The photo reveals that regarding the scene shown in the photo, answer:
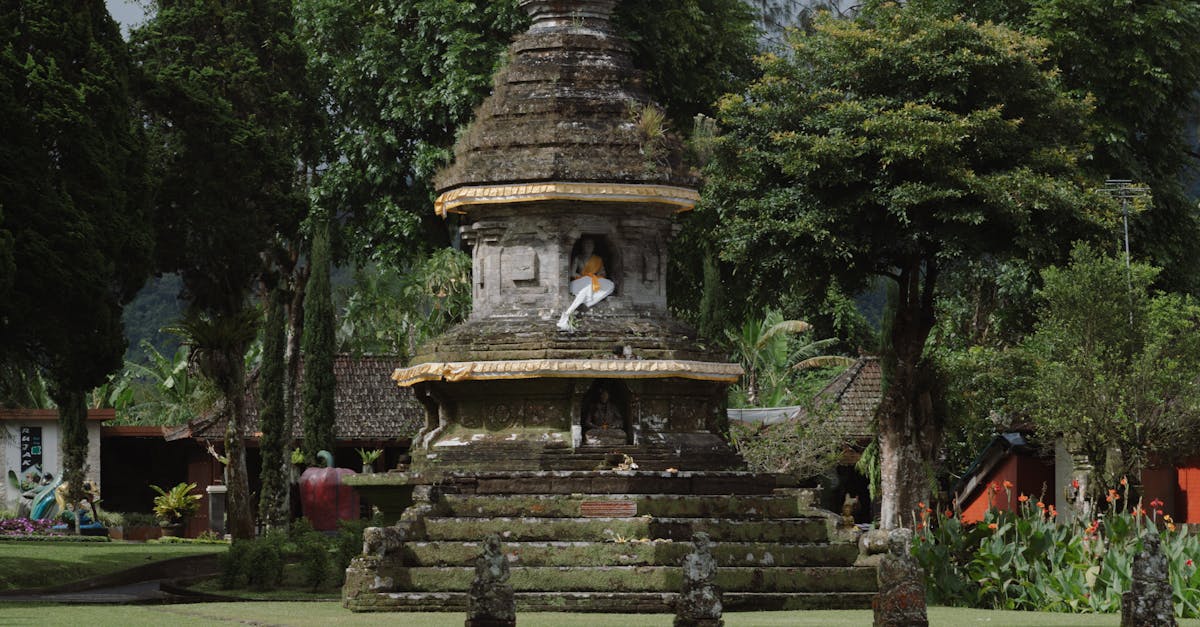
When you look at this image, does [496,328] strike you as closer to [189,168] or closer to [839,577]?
[839,577]

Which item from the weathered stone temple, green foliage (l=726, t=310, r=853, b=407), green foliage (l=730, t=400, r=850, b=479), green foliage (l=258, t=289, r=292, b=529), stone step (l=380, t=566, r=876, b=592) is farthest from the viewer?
green foliage (l=726, t=310, r=853, b=407)

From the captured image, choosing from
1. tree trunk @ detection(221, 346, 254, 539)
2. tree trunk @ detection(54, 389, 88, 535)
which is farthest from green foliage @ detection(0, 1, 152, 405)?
tree trunk @ detection(54, 389, 88, 535)

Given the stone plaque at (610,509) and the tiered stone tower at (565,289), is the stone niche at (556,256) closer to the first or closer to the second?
the tiered stone tower at (565,289)

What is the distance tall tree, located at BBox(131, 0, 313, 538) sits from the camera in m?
39.6

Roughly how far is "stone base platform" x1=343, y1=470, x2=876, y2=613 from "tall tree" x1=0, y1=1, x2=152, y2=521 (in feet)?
23.3

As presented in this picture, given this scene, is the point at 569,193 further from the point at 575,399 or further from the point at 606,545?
the point at 606,545

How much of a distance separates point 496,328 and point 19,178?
24.9 feet

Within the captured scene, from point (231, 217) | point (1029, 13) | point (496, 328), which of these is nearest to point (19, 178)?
point (496, 328)

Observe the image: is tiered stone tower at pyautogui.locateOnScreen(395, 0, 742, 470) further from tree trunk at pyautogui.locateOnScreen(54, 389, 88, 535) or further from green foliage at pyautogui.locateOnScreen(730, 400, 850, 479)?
tree trunk at pyautogui.locateOnScreen(54, 389, 88, 535)

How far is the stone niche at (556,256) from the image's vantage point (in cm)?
2495

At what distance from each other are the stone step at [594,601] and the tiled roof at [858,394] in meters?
18.5

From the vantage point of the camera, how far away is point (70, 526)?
4025 cm

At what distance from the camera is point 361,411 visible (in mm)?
45344

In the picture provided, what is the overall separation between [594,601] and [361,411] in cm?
2558
